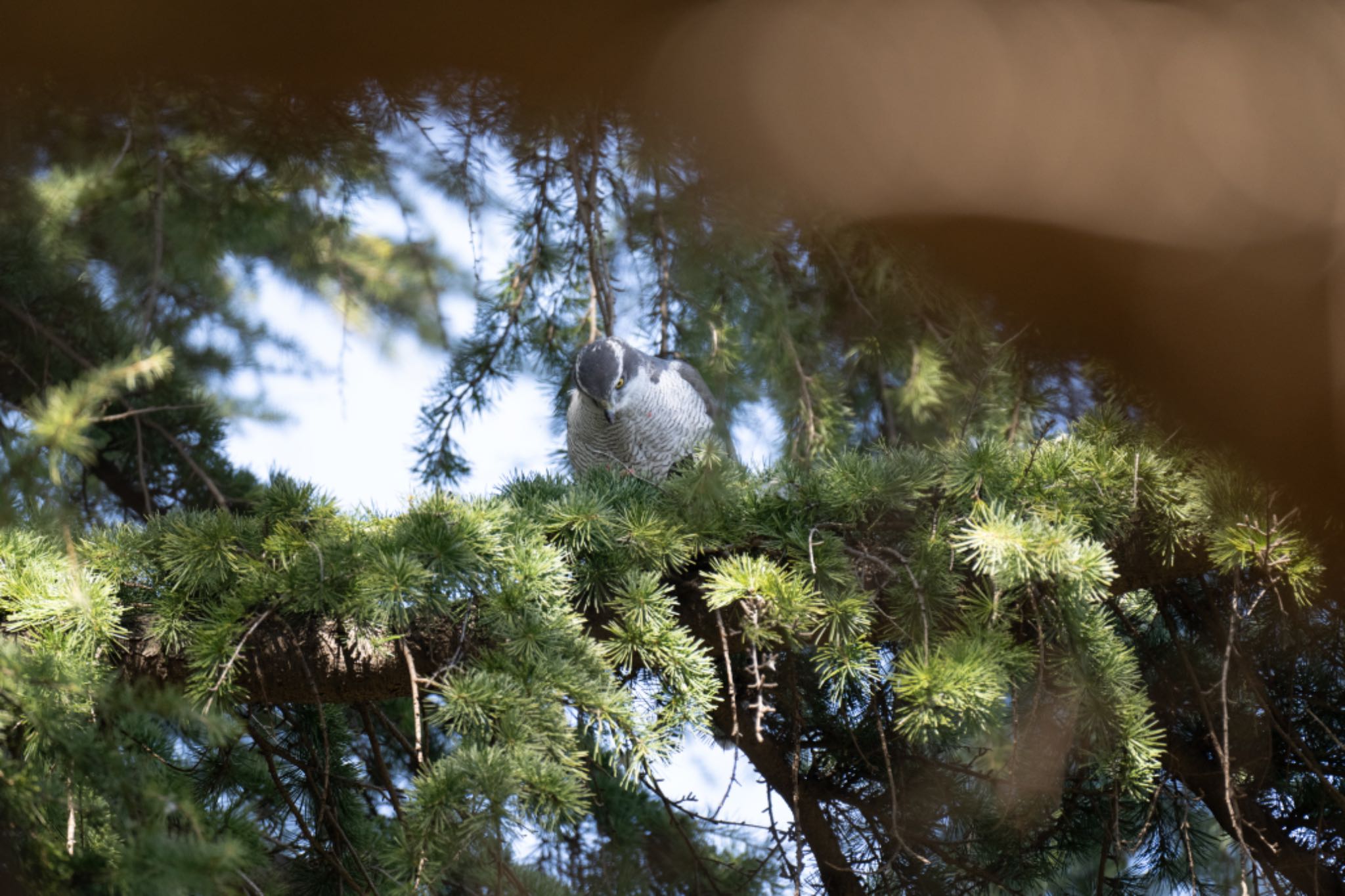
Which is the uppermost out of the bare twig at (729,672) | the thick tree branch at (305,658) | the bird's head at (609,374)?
the bird's head at (609,374)

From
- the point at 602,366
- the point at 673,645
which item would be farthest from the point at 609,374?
the point at 673,645

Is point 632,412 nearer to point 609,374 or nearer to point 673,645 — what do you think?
point 609,374

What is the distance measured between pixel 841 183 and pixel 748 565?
3.57 ft

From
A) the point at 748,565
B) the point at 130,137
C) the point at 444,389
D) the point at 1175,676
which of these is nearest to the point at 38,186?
the point at 130,137

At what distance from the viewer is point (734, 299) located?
3.00 metres

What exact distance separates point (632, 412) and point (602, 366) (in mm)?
199

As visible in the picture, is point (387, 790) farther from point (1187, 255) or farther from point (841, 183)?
point (1187, 255)

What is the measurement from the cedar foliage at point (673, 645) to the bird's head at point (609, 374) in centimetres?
18

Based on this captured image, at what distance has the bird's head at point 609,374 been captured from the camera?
2770mm

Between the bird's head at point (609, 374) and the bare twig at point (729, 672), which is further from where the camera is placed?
the bird's head at point (609, 374)

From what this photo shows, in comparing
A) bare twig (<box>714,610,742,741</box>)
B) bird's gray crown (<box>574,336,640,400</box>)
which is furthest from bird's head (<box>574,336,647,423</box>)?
bare twig (<box>714,610,742,741</box>)

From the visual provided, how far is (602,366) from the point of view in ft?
9.08

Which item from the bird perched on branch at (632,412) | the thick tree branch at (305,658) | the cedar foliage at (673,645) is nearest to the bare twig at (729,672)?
the cedar foliage at (673,645)

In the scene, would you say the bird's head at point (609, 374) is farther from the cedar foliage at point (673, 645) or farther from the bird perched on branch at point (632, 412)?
the cedar foliage at point (673, 645)
